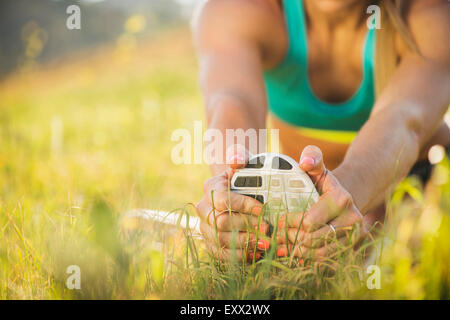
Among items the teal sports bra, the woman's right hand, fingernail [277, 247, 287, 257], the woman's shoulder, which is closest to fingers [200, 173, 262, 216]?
the woman's right hand

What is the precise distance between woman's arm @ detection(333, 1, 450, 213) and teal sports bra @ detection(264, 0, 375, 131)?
28cm

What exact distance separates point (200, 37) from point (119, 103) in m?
3.59

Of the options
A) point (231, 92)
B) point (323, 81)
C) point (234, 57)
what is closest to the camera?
point (231, 92)

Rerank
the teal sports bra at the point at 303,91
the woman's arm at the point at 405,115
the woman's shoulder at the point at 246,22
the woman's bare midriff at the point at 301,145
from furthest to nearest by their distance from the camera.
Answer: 1. the woman's bare midriff at the point at 301,145
2. the teal sports bra at the point at 303,91
3. the woman's shoulder at the point at 246,22
4. the woman's arm at the point at 405,115

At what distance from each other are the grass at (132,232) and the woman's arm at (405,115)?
0.13 meters

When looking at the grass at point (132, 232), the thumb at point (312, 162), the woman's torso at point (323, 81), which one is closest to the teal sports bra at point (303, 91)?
the woman's torso at point (323, 81)

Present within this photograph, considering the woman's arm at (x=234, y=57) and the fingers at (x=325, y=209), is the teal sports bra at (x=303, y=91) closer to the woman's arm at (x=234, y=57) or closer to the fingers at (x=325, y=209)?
the woman's arm at (x=234, y=57)

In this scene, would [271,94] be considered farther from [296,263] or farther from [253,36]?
[296,263]

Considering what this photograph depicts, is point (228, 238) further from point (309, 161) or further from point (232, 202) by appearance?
point (309, 161)

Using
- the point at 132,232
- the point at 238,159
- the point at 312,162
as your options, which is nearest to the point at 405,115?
the point at 312,162

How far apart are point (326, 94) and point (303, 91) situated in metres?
0.12

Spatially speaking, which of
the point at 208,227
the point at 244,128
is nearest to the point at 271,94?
the point at 244,128

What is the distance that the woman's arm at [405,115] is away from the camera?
53.2 inches

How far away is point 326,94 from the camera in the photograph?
2.21 m
